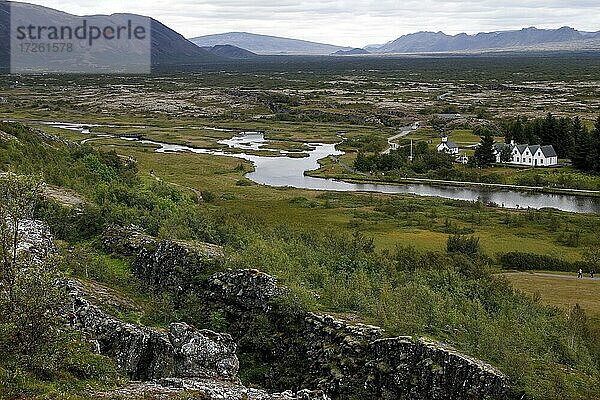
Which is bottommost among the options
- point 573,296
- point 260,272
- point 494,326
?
point 573,296

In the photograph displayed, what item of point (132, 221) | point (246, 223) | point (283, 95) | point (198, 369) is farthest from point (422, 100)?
point (198, 369)

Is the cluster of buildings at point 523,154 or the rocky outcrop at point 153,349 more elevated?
the cluster of buildings at point 523,154

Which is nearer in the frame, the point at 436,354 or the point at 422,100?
the point at 436,354

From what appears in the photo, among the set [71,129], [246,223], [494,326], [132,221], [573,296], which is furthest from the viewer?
[71,129]

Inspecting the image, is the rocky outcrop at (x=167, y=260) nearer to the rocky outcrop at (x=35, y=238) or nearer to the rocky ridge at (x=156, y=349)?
the rocky outcrop at (x=35, y=238)

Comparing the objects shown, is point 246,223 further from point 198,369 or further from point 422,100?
point 422,100

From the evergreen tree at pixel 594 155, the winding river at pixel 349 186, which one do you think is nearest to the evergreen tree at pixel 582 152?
the evergreen tree at pixel 594 155
